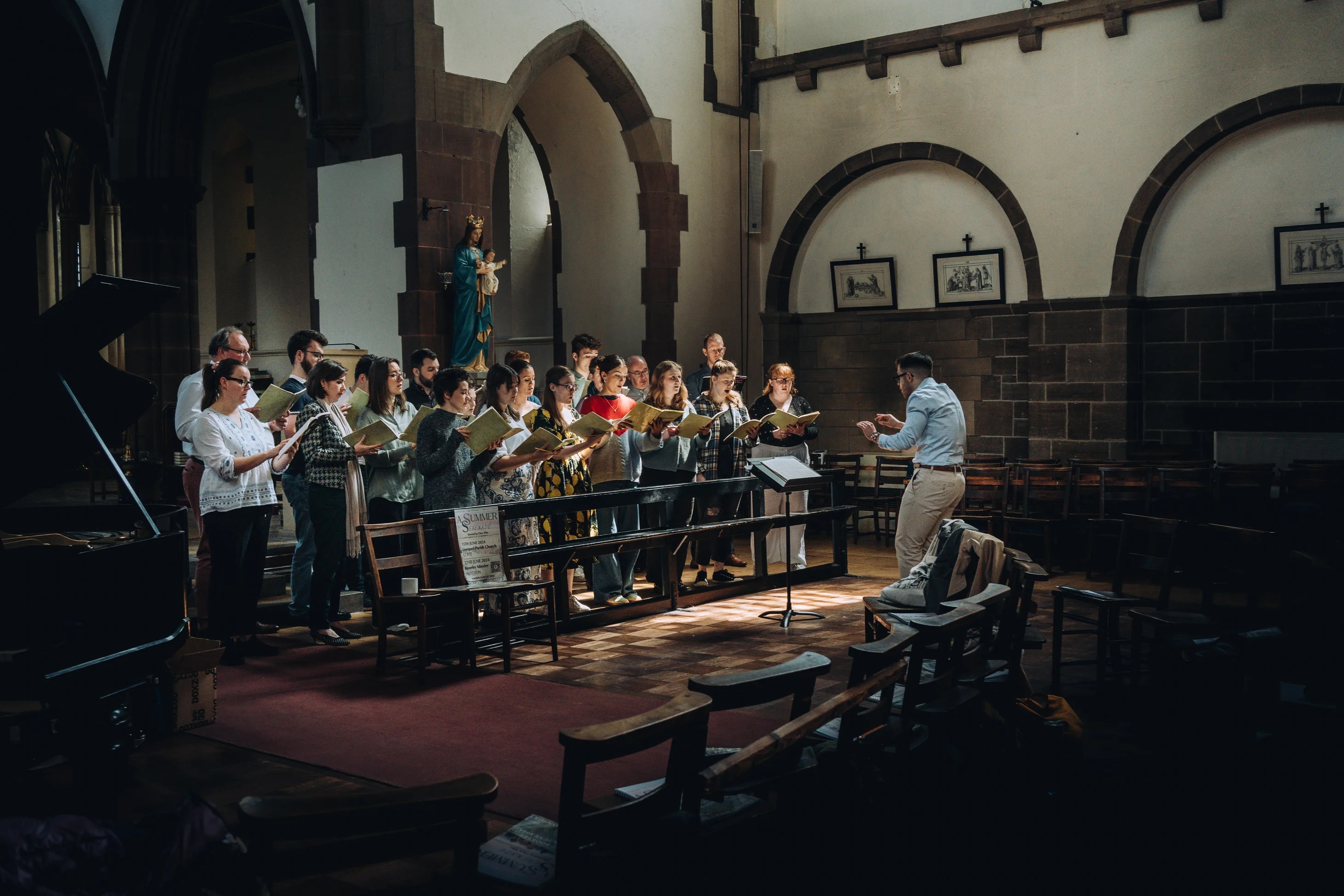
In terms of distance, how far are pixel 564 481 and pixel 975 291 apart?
5422mm

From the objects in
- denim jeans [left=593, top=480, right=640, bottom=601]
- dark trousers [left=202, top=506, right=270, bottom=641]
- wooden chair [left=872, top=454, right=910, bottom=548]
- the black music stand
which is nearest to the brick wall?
wooden chair [left=872, top=454, right=910, bottom=548]

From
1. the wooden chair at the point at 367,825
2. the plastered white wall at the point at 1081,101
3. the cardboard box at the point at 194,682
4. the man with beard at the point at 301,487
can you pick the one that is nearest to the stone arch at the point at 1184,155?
the plastered white wall at the point at 1081,101

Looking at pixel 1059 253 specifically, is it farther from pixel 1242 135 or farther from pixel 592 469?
pixel 592 469

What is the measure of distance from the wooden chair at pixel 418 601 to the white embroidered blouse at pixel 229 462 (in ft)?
1.58

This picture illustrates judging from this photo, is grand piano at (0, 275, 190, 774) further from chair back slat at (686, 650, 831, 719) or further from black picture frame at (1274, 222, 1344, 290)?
black picture frame at (1274, 222, 1344, 290)

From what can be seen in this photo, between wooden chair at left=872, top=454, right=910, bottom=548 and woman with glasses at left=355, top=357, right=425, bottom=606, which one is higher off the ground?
woman with glasses at left=355, top=357, right=425, bottom=606

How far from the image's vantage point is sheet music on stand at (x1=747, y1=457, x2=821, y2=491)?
6.25m

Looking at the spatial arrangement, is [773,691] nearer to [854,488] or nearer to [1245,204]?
[854,488]

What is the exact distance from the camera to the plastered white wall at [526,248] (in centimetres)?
1230

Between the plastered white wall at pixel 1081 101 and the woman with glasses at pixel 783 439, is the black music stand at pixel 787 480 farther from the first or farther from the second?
the plastered white wall at pixel 1081 101

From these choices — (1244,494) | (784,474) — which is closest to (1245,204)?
(1244,494)

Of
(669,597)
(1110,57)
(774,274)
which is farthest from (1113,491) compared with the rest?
(774,274)

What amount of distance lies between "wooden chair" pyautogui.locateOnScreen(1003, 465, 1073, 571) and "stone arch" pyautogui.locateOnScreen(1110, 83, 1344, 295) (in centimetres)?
217

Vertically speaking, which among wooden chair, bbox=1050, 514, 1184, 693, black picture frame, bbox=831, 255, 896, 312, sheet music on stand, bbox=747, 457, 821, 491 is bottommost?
wooden chair, bbox=1050, 514, 1184, 693
